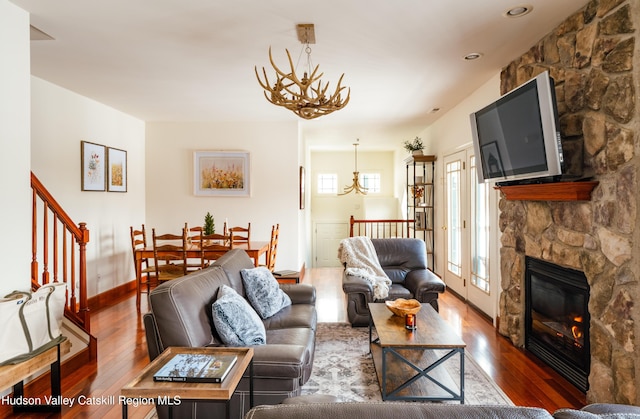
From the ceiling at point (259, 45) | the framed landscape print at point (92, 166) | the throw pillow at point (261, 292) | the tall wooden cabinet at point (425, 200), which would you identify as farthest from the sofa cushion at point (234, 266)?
the tall wooden cabinet at point (425, 200)

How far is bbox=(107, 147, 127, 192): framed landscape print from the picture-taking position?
5.25 meters

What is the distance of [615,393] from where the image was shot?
2320 millimetres

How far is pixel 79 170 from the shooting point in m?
4.63

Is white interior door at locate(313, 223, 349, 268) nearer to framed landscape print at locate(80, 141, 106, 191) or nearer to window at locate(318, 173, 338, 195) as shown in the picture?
window at locate(318, 173, 338, 195)

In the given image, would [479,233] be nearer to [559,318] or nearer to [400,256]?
[400,256]

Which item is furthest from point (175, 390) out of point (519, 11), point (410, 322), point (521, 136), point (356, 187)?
→ point (356, 187)

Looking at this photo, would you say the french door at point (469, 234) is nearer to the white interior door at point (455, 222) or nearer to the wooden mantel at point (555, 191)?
the white interior door at point (455, 222)

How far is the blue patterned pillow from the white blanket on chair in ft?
6.34

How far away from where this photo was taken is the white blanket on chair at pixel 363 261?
4.23 m

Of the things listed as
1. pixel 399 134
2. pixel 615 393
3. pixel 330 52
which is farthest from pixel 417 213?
pixel 615 393

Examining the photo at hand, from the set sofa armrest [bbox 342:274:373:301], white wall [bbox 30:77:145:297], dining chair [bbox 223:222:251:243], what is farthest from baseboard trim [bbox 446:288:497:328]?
white wall [bbox 30:77:145:297]

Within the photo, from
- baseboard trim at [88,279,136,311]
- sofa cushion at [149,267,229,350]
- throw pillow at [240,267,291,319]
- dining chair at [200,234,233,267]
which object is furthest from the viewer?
Answer: baseboard trim at [88,279,136,311]

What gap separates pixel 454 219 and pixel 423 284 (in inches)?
80.9

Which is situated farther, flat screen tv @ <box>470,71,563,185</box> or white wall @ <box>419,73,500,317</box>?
white wall @ <box>419,73,500,317</box>
